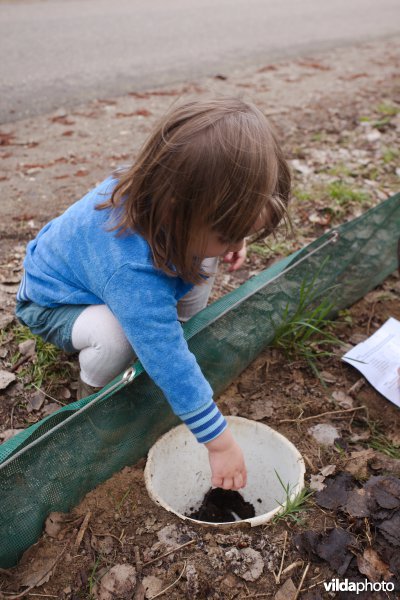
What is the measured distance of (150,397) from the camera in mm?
1905

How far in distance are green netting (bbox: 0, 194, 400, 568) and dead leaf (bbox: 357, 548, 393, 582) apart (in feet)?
2.54

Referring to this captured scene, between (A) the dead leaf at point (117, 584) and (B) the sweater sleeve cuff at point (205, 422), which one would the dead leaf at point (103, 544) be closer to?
(A) the dead leaf at point (117, 584)

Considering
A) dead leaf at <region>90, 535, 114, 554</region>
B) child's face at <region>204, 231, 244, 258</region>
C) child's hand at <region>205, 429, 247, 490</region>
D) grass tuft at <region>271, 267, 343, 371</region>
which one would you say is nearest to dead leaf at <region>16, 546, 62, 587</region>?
dead leaf at <region>90, 535, 114, 554</region>

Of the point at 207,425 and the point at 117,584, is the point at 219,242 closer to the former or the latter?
the point at 207,425

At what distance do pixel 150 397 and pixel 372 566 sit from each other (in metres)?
0.83

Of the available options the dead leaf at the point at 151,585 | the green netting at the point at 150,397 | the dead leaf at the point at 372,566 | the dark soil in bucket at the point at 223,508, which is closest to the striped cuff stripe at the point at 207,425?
the green netting at the point at 150,397

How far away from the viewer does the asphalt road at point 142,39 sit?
494 centimetres

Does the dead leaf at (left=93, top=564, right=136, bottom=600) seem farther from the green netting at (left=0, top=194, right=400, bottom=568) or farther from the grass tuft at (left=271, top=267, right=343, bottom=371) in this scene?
the grass tuft at (left=271, top=267, right=343, bottom=371)

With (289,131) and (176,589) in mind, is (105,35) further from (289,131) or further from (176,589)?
(176,589)

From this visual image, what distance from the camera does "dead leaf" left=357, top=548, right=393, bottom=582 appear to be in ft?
5.36

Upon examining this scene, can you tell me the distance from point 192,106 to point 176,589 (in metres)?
1.36

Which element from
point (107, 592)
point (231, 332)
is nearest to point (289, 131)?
point (231, 332)

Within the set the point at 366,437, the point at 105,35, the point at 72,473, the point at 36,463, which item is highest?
the point at 105,35

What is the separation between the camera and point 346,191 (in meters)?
3.36
